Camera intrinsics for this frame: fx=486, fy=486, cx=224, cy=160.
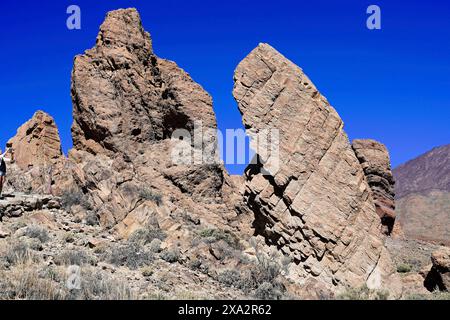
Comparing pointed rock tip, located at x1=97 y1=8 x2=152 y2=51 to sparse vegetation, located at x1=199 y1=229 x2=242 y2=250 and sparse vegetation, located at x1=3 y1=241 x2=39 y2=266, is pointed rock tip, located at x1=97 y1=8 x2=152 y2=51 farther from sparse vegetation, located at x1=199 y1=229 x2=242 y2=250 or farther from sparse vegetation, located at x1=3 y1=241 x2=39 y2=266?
sparse vegetation, located at x1=3 y1=241 x2=39 y2=266

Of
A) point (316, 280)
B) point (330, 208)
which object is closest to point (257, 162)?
point (330, 208)

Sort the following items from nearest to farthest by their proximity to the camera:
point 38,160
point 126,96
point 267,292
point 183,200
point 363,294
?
point 267,292
point 363,294
point 183,200
point 126,96
point 38,160

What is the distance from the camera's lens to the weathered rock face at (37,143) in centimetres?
2206

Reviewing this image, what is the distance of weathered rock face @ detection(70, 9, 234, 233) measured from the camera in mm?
19250

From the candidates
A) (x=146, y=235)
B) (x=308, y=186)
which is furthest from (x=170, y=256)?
(x=308, y=186)

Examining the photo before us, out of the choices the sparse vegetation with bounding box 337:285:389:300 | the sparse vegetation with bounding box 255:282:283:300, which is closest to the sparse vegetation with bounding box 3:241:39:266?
the sparse vegetation with bounding box 255:282:283:300

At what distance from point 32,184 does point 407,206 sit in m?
43.3

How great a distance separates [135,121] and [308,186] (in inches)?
337

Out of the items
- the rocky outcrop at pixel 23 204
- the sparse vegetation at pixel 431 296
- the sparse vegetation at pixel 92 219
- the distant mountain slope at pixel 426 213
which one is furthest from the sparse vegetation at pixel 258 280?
the distant mountain slope at pixel 426 213

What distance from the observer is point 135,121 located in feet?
65.9

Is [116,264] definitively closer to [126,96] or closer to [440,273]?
[126,96]

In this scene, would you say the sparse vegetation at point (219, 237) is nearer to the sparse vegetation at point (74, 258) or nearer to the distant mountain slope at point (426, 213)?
the sparse vegetation at point (74, 258)
